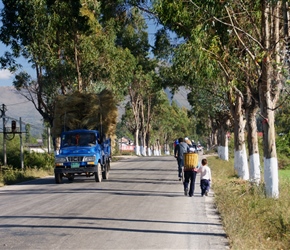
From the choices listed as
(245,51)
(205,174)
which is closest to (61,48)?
(245,51)

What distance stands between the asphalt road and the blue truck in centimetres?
365

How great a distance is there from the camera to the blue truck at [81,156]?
2522 centimetres

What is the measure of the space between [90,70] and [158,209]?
98.6 ft

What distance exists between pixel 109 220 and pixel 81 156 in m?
11.9

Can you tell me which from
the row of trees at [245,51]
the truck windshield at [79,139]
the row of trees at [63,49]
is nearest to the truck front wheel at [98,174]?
the truck windshield at [79,139]

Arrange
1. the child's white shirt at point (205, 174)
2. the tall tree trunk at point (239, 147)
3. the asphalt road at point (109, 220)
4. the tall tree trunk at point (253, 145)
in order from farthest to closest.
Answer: the tall tree trunk at point (239, 147)
the tall tree trunk at point (253, 145)
the child's white shirt at point (205, 174)
the asphalt road at point (109, 220)

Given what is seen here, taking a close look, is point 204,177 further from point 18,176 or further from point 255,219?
point 18,176

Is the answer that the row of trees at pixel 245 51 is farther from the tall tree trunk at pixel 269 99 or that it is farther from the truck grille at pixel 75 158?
the truck grille at pixel 75 158

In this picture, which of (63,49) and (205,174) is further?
(63,49)

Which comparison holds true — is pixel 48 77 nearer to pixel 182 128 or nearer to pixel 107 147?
pixel 107 147

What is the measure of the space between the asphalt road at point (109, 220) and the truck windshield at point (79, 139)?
485 centimetres

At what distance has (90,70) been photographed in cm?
4488

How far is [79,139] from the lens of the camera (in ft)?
86.4

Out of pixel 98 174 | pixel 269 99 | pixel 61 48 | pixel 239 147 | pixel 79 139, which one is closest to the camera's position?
pixel 269 99
